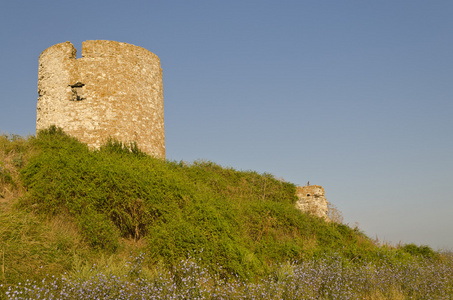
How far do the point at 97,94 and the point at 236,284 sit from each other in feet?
34.3

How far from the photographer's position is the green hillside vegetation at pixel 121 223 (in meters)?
8.23

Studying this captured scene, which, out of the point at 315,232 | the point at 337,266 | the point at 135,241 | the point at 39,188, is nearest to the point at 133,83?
the point at 39,188

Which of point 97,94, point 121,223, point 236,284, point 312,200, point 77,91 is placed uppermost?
point 77,91

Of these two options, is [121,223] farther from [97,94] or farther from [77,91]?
[77,91]

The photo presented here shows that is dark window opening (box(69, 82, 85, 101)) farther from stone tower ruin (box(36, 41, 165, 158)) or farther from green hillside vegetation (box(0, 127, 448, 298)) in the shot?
green hillside vegetation (box(0, 127, 448, 298))

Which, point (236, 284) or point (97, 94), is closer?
point (236, 284)

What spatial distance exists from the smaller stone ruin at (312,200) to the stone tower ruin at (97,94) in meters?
8.27

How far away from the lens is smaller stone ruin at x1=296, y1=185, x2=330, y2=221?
18875 mm

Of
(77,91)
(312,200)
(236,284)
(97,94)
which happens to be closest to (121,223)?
(236,284)

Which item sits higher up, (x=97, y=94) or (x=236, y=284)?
(x=97, y=94)

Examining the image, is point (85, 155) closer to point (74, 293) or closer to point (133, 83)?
point (133, 83)

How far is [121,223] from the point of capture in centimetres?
1001

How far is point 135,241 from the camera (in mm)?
10109

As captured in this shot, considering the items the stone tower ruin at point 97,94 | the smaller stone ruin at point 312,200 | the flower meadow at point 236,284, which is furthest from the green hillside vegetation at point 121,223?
the smaller stone ruin at point 312,200
